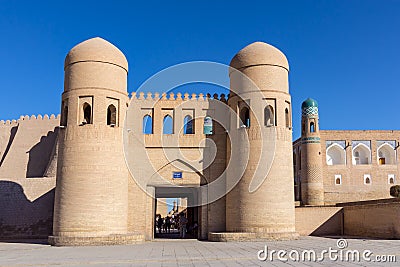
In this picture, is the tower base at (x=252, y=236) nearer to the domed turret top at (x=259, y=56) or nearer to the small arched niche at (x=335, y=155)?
the domed turret top at (x=259, y=56)

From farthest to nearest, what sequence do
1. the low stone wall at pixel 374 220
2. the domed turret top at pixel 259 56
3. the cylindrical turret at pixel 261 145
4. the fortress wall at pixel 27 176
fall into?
the fortress wall at pixel 27 176 < the domed turret top at pixel 259 56 < the cylindrical turret at pixel 261 145 < the low stone wall at pixel 374 220

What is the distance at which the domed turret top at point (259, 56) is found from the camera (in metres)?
15.0

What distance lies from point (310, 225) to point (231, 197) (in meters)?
3.64

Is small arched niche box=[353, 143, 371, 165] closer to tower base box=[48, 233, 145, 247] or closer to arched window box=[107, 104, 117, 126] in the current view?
arched window box=[107, 104, 117, 126]

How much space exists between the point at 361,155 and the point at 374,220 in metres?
18.9

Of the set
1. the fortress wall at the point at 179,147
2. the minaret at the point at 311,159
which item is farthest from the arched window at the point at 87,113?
the minaret at the point at 311,159

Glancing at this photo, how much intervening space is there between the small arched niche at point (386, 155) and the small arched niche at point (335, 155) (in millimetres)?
2599

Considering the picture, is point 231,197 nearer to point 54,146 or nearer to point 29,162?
point 54,146

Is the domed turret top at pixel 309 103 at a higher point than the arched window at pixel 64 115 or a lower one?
higher

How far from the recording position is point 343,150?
31.5m

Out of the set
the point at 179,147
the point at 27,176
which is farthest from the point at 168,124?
the point at 27,176

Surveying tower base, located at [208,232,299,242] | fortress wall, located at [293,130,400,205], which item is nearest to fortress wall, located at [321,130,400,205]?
fortress wall, located at [293,130,400,205]

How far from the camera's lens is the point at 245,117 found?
15602 millimetres

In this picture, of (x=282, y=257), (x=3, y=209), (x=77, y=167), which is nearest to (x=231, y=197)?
(x=77, y=167)
